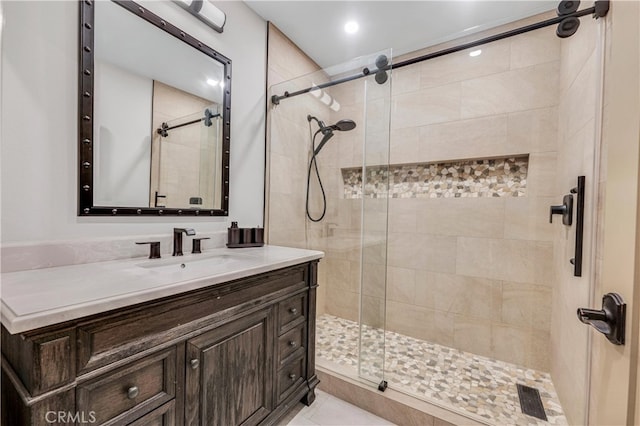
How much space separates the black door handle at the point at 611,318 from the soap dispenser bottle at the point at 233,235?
5.29 ft

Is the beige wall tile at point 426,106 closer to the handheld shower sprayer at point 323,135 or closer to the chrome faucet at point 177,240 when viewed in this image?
the handheld shower sprayer at point 323,135

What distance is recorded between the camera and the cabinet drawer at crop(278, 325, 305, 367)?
138 centimetres

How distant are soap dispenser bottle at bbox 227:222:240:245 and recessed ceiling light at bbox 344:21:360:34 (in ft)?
5.67

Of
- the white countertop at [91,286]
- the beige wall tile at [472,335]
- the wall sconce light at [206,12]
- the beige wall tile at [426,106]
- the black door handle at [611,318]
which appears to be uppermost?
the wall sconce light at [206,12]

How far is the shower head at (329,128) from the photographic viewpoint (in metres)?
2.40

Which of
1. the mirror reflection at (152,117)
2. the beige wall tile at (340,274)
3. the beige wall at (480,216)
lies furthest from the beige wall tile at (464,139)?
the mirror reflection at (152,117)

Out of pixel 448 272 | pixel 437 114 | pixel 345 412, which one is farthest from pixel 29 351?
pixel 437 114

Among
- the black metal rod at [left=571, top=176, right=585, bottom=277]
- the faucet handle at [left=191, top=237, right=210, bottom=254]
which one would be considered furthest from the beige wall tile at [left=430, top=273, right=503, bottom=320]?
the faucet handle at [left=191, top=237, right=210, bottom=254]

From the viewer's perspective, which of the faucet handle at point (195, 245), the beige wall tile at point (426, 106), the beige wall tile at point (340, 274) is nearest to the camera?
the faucet handle at point (195, 245)

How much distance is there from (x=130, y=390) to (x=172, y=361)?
0.13 meters

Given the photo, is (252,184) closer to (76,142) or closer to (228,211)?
(228,211)

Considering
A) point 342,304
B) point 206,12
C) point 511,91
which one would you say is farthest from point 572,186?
point 206,12

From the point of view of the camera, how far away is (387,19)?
76.9 inches

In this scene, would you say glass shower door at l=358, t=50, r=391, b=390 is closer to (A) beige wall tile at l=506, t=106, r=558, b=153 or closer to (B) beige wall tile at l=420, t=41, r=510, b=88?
(B) beige wall tile at l=420, t=41, r=510, b=88
